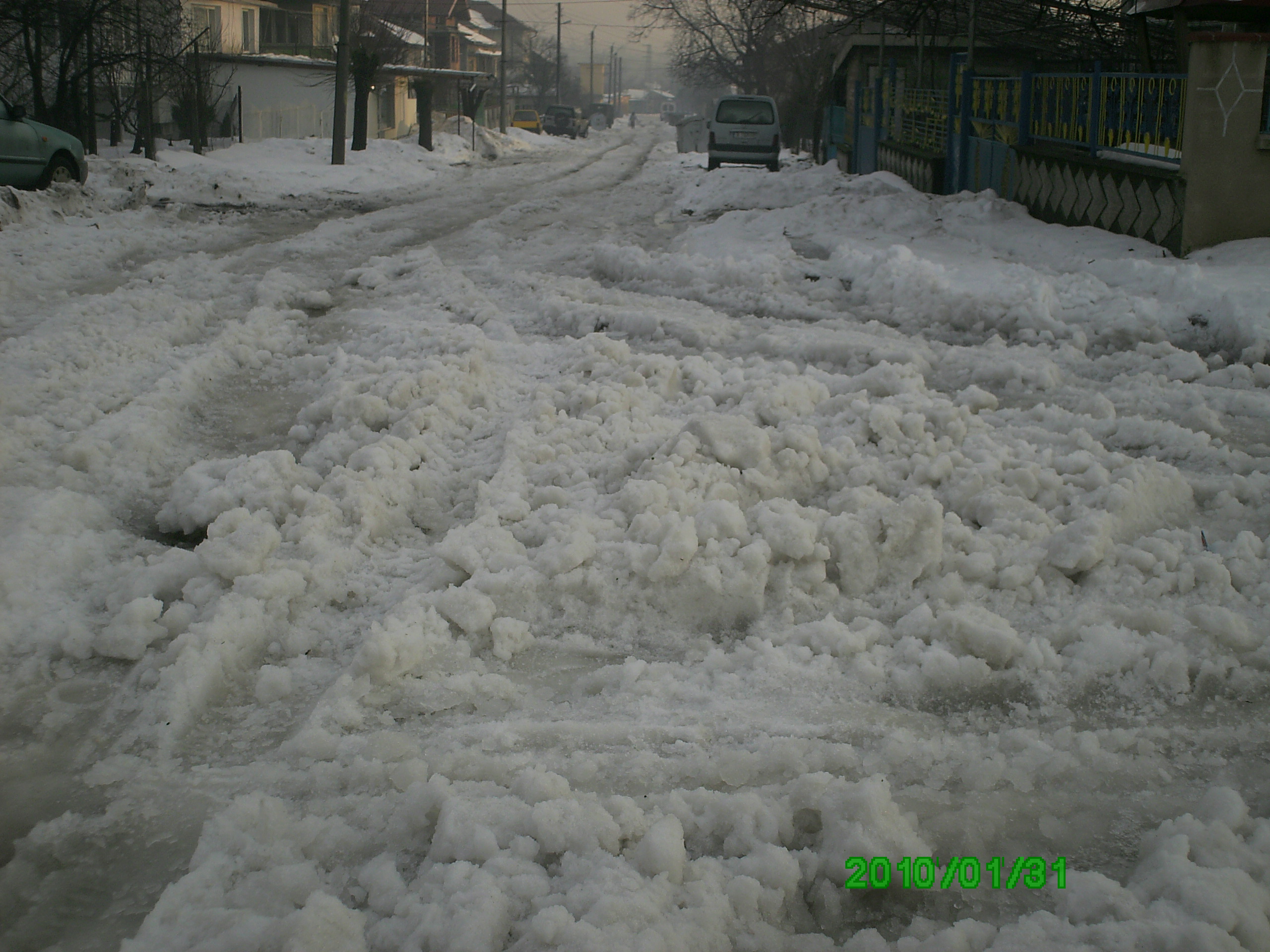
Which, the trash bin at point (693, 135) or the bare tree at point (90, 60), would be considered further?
the trash bin at point (693, 135)

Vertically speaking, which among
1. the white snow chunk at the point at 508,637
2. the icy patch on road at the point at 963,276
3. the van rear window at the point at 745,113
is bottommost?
the white snow chunk at the point at 508,637

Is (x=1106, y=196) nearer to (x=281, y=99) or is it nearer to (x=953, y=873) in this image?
(x=953, y=873)

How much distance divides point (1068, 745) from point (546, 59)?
9663cm

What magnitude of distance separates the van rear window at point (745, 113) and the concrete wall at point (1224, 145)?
1669cm

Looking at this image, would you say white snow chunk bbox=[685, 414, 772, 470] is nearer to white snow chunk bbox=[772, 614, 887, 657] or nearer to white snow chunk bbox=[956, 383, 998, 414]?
white snow chunk bbox=[772, 614, 887, 657]

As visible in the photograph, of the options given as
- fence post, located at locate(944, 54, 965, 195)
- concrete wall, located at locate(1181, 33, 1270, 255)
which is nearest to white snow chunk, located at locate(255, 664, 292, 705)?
concrete wall, located at locate(1181, 33, 1270, 255)

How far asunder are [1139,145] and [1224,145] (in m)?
1.30

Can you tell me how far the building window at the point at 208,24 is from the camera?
3203 centimetres

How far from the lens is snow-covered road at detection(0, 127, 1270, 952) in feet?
7.14

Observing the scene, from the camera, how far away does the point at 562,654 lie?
3258 mm

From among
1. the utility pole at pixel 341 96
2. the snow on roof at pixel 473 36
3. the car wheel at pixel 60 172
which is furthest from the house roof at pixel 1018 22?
the snow on roof at pixel 473 36

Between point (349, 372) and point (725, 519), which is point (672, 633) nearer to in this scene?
point (725, 519)

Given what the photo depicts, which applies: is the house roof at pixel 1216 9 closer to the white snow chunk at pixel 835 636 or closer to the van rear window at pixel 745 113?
the white snow chunk at pixel 835 636

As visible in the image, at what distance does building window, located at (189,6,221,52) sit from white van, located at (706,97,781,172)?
16779 millimetres
